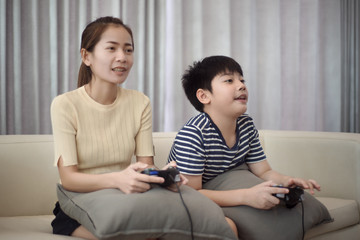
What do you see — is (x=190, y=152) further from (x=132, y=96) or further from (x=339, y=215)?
(x=339, y=215)

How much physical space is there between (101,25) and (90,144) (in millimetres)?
405

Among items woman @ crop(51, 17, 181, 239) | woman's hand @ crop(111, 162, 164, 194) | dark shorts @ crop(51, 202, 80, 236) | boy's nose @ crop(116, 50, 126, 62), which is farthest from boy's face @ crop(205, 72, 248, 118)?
dark shorts @ crop(51, 202, 80, 236)

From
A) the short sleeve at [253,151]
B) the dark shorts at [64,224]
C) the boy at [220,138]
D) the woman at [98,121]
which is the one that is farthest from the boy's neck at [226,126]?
the dark shorts at [64,224]

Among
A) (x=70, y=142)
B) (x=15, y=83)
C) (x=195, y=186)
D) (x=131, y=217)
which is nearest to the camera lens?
(x=131, y=217)

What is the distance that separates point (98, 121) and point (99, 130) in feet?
0.10

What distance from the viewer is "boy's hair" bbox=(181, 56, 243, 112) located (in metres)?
1.66

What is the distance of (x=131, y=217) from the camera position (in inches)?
44.8

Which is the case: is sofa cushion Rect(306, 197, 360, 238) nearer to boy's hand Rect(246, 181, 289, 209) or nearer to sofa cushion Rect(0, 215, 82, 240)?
boy's hand Rect(246, 181, 289, 209)

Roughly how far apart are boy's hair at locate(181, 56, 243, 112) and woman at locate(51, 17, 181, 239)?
0.23 metres

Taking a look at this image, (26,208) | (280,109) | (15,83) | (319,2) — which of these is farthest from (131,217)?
(319,2)

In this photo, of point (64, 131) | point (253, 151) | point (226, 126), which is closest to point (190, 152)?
point (226, 126)

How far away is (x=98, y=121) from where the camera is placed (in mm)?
1490

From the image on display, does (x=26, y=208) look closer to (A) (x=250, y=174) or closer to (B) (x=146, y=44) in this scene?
(A) (x=250, y=174)

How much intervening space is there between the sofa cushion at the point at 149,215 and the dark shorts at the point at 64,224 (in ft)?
0.35
